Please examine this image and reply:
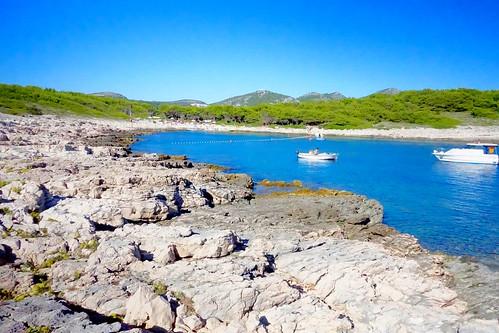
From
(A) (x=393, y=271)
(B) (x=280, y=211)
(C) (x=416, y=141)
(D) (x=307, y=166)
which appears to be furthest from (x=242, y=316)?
(C) (x=416, y=141)

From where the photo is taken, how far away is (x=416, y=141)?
102m

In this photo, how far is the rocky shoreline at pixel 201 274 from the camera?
1073 centimetres

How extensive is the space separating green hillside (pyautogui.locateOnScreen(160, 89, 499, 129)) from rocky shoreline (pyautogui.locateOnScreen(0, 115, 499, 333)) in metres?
110

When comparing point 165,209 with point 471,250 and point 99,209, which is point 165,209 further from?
point 471,250

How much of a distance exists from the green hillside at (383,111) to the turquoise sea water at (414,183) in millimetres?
49121

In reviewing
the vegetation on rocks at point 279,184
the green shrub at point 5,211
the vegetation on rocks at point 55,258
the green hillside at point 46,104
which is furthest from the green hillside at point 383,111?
the vegetation on rocks at point 55,258

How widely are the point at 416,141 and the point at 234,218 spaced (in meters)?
91.0

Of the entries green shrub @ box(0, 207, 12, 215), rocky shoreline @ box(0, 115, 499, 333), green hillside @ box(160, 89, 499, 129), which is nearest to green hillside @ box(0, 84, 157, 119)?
green hillside @ box(160, 89, 499, 129)

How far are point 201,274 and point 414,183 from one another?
124ft

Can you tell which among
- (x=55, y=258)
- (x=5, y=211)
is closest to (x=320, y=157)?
(x=5, y=211)

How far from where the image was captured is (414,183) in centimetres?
4500

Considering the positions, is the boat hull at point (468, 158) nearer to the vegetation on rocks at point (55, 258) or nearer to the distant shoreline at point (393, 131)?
the distant shoreline at point (393, 131)

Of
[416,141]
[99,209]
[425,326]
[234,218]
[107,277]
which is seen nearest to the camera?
[425,326]

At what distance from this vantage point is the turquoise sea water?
24.5 m
